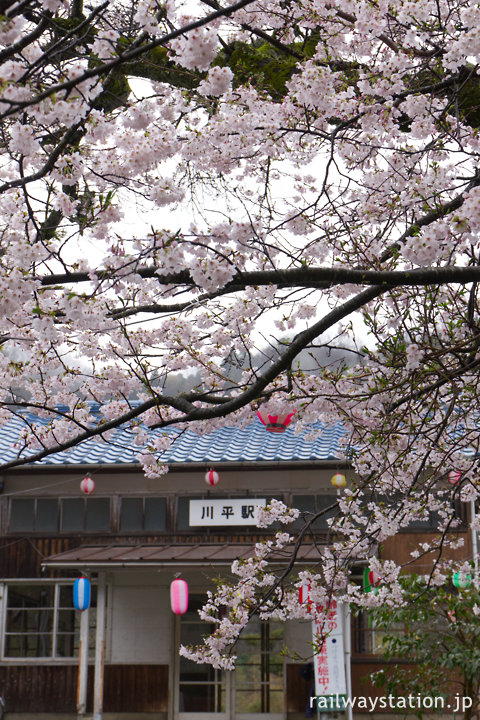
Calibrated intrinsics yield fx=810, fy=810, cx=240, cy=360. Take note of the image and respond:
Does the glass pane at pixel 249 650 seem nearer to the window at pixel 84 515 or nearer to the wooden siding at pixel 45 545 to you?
the wooden siding at pixel 45 545

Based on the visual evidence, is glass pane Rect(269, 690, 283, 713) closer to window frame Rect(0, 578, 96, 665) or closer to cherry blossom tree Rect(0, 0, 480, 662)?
window frame Rect(0, 578, 96, 665)

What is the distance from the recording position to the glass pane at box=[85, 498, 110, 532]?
42.7 feet

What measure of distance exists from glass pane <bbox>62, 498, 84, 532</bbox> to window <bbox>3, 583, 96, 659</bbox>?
0.89 meters

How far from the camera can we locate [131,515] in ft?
42.7

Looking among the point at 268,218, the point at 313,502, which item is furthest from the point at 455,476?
the point at 313,502

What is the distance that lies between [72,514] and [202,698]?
350 cm

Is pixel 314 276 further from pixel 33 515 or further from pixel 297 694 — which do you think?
pixel 33 515

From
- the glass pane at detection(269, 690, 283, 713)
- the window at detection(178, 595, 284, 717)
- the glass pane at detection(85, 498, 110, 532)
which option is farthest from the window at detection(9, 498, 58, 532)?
the glass pane at detection(269, 690, 283, 713)

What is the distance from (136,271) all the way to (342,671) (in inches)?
323

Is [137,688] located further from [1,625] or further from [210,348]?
[210,348]

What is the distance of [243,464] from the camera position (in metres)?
12.6

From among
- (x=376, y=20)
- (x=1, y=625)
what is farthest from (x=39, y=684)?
(x=376, y=20)

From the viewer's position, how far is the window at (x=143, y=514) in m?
12.9

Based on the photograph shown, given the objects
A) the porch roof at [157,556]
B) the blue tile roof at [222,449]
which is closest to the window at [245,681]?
the porch roof at [157,556]
